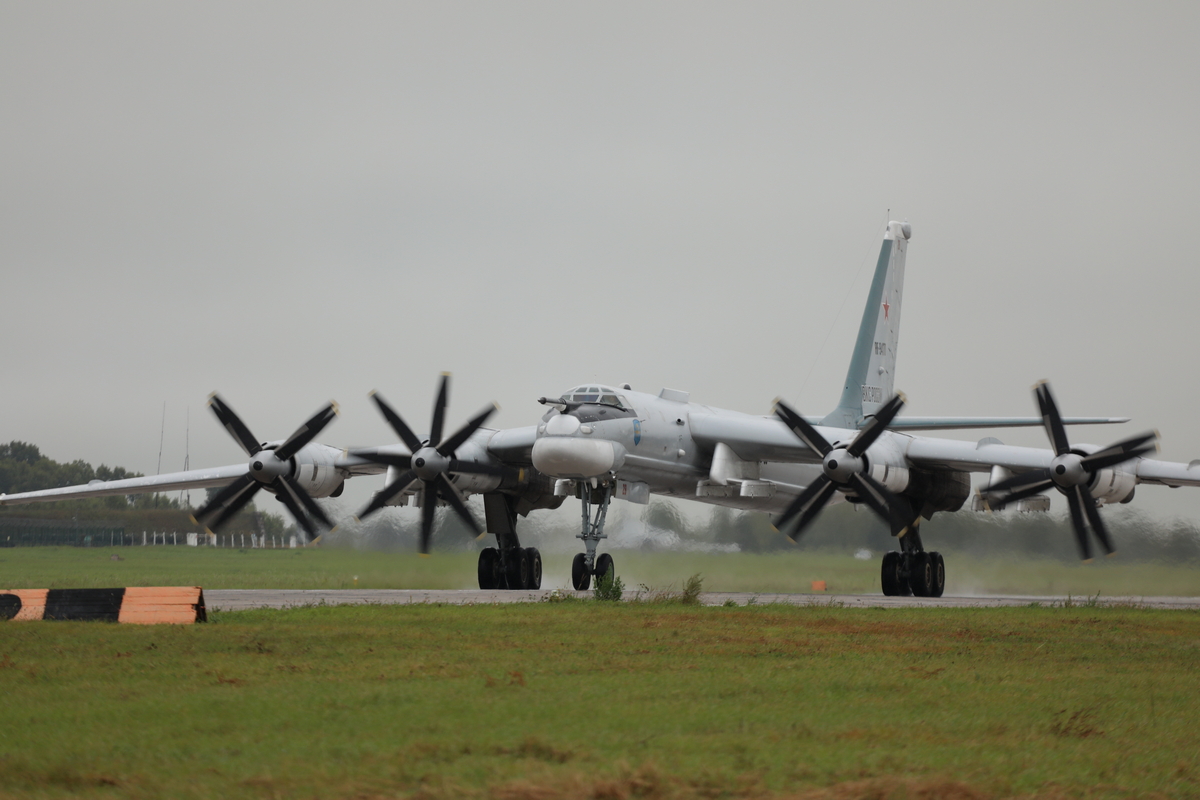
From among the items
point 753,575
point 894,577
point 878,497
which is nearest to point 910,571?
point 894,577

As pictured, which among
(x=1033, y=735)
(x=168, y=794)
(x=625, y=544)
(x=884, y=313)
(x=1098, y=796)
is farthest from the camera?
(x=884, y=313)

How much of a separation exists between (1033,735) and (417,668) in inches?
186

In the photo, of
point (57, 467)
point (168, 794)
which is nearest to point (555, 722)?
point (168, 794)

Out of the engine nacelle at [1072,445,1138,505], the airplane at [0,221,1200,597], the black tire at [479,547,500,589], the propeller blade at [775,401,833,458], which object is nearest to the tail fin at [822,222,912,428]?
the airplane at [0,221,1200,597]

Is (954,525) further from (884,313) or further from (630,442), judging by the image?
(630,442)

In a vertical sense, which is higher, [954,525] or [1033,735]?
[954,525]

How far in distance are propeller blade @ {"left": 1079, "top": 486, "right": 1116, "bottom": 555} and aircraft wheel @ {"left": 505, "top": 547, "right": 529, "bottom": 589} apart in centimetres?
1086

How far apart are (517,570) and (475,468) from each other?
2.59 metres

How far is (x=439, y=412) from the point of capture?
2289 cm

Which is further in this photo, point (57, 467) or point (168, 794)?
point (57, 467)

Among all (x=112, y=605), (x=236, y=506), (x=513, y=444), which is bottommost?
(x=112, y=605)

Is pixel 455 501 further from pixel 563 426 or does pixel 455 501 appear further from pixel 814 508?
pixel 814 508

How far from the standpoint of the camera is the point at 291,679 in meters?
9.00

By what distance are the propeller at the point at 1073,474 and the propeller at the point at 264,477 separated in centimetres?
1203
